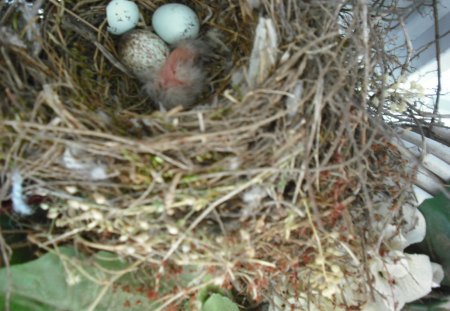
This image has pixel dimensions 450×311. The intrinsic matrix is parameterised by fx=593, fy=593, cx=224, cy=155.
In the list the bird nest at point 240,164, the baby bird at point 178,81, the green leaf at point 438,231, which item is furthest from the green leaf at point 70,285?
the green leaf at point 438,231

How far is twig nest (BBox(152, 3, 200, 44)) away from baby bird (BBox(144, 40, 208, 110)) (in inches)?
1.9

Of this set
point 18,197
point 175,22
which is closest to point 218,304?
point 18,197

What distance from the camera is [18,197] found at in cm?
84

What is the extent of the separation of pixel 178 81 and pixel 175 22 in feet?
0.42

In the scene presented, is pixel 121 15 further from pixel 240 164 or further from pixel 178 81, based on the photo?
pixel 240 164

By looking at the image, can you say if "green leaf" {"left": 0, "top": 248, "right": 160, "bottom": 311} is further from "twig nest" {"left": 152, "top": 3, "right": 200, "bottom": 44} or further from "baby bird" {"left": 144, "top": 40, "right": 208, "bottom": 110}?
"twig nest" {"left": 152, "top": 3, "right": 200, "bottom": 44}

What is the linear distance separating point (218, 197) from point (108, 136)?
17cm

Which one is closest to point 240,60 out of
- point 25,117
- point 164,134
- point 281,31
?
point 281,31

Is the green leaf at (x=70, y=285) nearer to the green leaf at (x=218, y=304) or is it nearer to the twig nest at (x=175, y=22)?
the green leaf at (x=218, y=304)

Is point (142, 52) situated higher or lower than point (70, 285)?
higher

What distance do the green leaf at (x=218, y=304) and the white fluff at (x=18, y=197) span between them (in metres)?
0.32

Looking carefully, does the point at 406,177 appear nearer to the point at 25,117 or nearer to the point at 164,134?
the point at 164,134

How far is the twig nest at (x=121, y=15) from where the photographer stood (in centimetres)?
105

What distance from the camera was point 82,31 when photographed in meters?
1.07
